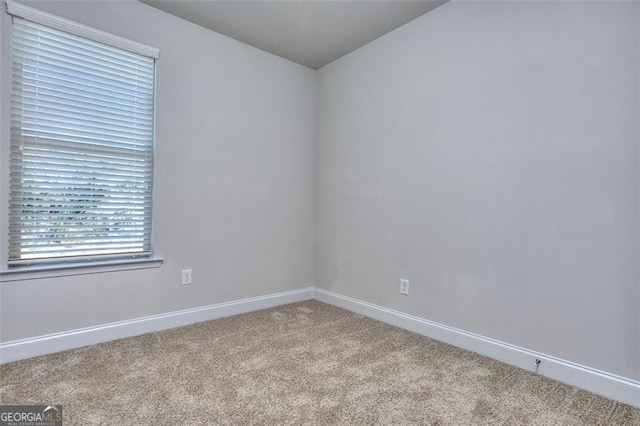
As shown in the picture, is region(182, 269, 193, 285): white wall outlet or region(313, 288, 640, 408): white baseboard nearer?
region(313, 288, 640, 408): white baseboard

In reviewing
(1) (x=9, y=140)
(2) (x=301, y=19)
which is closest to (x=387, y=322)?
(2) (x=301, y=19)

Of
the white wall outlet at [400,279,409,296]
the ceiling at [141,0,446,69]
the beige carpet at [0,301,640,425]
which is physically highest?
the ceiling at [141,0,446,69]

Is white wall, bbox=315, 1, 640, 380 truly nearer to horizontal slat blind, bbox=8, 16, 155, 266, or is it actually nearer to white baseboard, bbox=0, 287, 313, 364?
white baseboard, bbox=0, 287, 313, 364

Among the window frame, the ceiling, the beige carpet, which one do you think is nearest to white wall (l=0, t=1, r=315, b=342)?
the window frame

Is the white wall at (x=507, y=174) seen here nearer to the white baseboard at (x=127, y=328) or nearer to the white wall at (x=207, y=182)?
the white wall at (x=207, y=182)

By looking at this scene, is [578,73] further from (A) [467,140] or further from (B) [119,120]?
(B) [119,120]

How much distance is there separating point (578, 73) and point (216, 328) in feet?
9.33

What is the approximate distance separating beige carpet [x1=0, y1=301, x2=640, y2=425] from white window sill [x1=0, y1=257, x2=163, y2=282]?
19.3 inches

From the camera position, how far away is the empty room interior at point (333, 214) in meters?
1.68

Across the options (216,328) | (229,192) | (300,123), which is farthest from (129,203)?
(300,123)

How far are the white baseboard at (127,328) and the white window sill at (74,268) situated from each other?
376mm

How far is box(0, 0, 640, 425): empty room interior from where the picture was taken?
1678 mm

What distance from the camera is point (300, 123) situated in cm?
342

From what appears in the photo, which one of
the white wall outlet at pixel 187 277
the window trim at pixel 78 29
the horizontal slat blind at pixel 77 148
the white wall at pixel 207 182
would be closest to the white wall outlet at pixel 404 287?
the white wall at pixel 207 182
